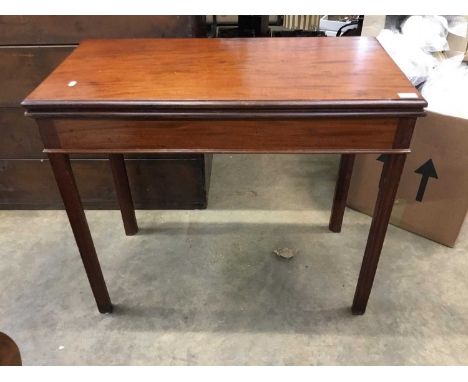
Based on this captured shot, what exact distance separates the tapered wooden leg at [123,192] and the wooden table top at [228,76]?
386 millimetres

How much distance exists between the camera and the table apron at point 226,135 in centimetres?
90

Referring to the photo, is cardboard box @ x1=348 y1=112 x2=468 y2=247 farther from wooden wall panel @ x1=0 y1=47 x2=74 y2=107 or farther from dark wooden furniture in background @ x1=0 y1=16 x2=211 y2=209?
wooden wall panel @ x1=0 y1=47 x2=74 y2=107

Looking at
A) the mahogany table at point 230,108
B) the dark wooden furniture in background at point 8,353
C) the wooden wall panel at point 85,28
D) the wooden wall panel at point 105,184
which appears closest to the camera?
the dark wooden furniture in background at point 8,353

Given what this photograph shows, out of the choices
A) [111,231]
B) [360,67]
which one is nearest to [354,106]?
[360,67]

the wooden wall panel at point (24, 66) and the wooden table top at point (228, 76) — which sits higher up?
the wooden table top at point (228, 76)

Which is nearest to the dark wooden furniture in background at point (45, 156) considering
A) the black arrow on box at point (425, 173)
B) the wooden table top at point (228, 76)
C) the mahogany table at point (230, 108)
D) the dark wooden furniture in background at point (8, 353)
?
the wooden table top at point (228, 76)

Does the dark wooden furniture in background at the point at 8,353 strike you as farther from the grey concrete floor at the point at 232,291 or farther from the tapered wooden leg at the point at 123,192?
the tapered wooden leg at the point at 123,192

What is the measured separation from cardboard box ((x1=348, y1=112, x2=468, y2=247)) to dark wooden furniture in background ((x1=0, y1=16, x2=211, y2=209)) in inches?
27.0

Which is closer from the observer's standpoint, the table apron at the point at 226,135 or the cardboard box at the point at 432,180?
the table apron at the point at 226,135

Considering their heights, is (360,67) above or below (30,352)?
above

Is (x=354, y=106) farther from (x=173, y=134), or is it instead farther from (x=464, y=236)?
(x=464, y=236)

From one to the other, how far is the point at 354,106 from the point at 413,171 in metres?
0.72

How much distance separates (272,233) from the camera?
5.20ft

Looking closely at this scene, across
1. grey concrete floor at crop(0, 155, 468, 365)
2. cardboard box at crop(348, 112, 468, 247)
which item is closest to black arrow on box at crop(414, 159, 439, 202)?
cardboard box at crop(348, 112, 468, 247)
